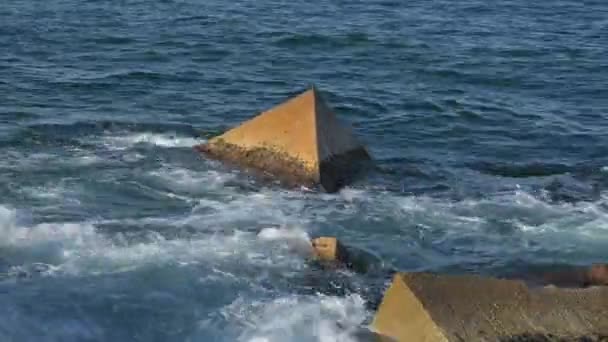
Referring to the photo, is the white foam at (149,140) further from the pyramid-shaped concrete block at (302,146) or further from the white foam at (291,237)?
the white foam at (291,237)

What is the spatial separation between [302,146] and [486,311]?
26.0ft

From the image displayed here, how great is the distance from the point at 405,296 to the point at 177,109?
1387cm

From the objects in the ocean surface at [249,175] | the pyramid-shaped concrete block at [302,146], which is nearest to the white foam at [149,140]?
the ocean surface at [249,175]

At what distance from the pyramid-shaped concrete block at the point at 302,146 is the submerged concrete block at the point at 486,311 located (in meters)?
6.90

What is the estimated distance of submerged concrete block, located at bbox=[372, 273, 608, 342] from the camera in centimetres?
1342

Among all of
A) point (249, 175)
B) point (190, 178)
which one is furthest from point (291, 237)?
point (190, 178)

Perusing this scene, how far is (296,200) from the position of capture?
66.2 ft

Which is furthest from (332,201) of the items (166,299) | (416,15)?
(416,15)

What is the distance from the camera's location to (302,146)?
20.9m

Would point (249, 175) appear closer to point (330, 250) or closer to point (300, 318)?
point (330, 250)

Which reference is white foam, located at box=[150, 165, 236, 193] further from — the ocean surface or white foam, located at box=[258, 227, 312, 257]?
white foam, located at box=[258, 227, 312, 257]

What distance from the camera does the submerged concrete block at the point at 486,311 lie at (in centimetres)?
1342

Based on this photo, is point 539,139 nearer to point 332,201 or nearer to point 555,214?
point 555,214

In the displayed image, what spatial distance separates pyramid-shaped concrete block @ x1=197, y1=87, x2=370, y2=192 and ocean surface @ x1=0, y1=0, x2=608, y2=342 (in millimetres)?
458
